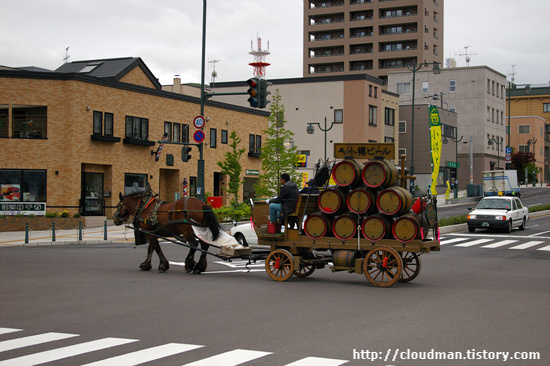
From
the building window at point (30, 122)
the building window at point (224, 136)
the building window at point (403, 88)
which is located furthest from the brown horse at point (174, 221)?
the building window at point (403, 88)

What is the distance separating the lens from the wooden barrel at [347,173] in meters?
13.8

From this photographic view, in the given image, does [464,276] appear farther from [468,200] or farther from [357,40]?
[357,40]

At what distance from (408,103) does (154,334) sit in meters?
81.2

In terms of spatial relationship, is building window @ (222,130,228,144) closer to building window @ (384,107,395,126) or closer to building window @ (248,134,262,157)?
building window @ (248,134,262,157)

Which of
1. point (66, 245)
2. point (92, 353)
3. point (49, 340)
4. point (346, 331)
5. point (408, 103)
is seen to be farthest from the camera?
point (408, 103)

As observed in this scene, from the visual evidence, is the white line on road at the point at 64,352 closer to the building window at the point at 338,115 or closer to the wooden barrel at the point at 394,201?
the wooden barrel at the point at 394,201

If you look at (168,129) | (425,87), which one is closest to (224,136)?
(168,129)

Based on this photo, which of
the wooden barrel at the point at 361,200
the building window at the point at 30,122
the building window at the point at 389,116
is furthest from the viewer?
the building window at the point at 389,116

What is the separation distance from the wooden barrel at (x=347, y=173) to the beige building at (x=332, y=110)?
2018 inches

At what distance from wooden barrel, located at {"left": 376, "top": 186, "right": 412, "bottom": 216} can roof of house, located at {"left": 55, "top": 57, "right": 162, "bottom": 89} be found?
2996 centimetres

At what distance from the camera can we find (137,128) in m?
40.5

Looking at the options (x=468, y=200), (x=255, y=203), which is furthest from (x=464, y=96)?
(x=255, y=203)

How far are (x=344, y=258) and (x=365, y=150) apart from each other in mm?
2401

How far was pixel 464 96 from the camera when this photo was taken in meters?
88.8
